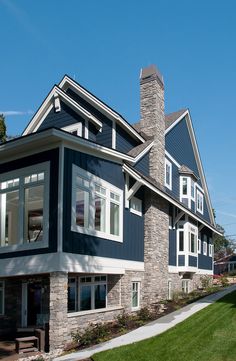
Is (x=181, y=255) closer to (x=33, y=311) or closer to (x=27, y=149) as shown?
(x=33, y=311)

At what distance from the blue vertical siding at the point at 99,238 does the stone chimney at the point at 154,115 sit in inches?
127

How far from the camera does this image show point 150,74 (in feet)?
75.2

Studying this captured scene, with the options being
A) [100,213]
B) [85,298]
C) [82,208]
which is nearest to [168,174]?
[100,213]

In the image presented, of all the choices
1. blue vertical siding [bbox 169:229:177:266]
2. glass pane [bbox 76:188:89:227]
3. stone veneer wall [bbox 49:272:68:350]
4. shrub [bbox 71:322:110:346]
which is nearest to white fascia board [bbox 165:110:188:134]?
blue vertical siding [bbox 169:229:177:266]

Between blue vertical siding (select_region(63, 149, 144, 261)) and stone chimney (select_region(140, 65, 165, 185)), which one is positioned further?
stone chimney (select_region(140, 65, 165, 185))

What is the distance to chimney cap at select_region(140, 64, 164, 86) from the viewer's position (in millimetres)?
22875

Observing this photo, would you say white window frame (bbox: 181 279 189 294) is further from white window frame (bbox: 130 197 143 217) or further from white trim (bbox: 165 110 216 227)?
white trim (bbox: 165 110 216 227)

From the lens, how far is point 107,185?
16.8 m

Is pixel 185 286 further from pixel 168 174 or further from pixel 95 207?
pixel 95 207

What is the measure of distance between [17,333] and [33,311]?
36.4 inches

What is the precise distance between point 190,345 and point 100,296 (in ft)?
20.5

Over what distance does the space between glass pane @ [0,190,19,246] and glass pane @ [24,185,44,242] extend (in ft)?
1.53

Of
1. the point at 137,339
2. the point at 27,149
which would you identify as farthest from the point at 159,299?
the point at 27,149

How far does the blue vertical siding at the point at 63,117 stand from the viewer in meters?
20.0
